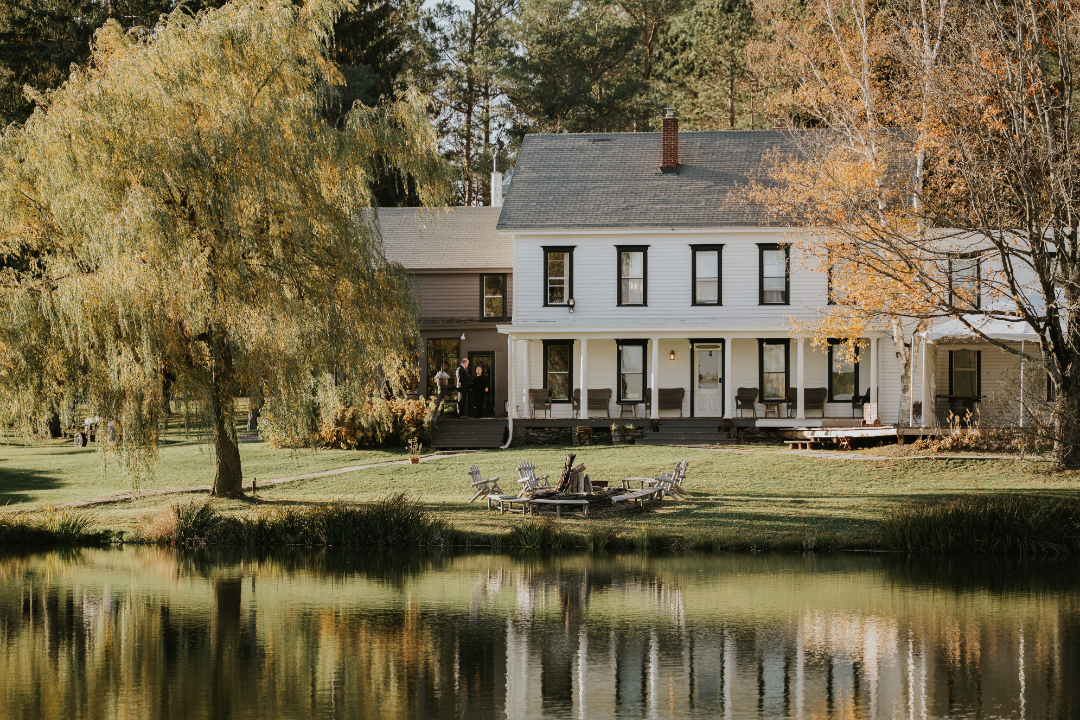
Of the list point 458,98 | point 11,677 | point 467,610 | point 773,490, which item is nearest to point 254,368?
point 467,610

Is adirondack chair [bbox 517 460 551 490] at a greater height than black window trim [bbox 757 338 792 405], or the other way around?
black window trim [bbox 757 338 792 405]

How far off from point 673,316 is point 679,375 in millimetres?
1841

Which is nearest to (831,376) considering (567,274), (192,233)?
(567,274)

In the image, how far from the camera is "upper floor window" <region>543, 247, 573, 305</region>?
3325 centimetres

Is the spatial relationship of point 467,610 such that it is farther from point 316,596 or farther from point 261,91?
point 261,91

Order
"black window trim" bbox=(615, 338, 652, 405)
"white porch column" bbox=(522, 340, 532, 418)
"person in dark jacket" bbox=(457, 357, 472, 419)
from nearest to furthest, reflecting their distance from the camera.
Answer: "white porch column" bbox=(522, 340, 532, 418) < "black window trim" bbox=(615, 338, 652, 405) < "person in dark jacket" bbox=(457, 357, 472, 419)

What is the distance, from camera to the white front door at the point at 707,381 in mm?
33344

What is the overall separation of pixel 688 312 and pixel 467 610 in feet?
65.9

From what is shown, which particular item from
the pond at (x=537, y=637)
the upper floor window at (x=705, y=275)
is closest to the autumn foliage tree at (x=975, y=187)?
the upper floor window at (x=705, y=275)

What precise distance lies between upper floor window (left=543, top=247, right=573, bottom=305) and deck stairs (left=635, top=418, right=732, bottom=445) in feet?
15.9

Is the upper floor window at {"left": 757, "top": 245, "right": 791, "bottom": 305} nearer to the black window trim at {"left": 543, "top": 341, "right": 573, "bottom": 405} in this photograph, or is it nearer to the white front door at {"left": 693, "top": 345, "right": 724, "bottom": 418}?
the white front door at {"left": 693, "top": 345, "right": 724, "bottom": 418}

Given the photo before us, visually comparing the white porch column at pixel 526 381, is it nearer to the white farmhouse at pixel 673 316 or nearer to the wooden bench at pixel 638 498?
the white farmhouse at pixel 673 316

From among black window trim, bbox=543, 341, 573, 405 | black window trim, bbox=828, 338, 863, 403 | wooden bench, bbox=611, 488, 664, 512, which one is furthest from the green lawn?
black window trim, bbox=828, 338, 863, 403

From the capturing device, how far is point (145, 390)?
61.2ft
